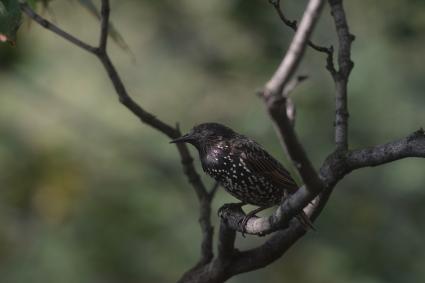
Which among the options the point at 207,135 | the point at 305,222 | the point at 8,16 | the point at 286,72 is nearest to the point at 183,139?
the point at 207,135

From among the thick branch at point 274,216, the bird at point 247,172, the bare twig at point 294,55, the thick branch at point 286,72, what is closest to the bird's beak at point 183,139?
the bird at point 247,172

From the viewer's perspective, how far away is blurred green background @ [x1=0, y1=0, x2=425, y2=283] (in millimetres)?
7758

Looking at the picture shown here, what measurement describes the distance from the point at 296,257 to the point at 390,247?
1107mm

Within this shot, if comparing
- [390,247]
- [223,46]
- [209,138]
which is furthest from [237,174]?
[223,46]

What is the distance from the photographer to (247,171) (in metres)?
5.27

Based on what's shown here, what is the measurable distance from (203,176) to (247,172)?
340 cm

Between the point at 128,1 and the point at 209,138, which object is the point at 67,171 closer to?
the point at 128,1

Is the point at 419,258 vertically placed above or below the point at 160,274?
below

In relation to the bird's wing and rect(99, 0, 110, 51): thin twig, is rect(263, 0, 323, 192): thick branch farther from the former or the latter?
the bird's wing

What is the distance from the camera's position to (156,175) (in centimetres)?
880

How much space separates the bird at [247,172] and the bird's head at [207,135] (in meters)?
0.05

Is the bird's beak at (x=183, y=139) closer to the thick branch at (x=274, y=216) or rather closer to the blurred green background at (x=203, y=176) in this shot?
the thick branch at (x=274, y=216)

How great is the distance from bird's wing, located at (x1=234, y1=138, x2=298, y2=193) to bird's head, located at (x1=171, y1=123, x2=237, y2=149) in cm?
23

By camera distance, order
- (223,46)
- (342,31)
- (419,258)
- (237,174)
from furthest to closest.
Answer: (223,46) < (419,258) < (237,174) < (342,31)
